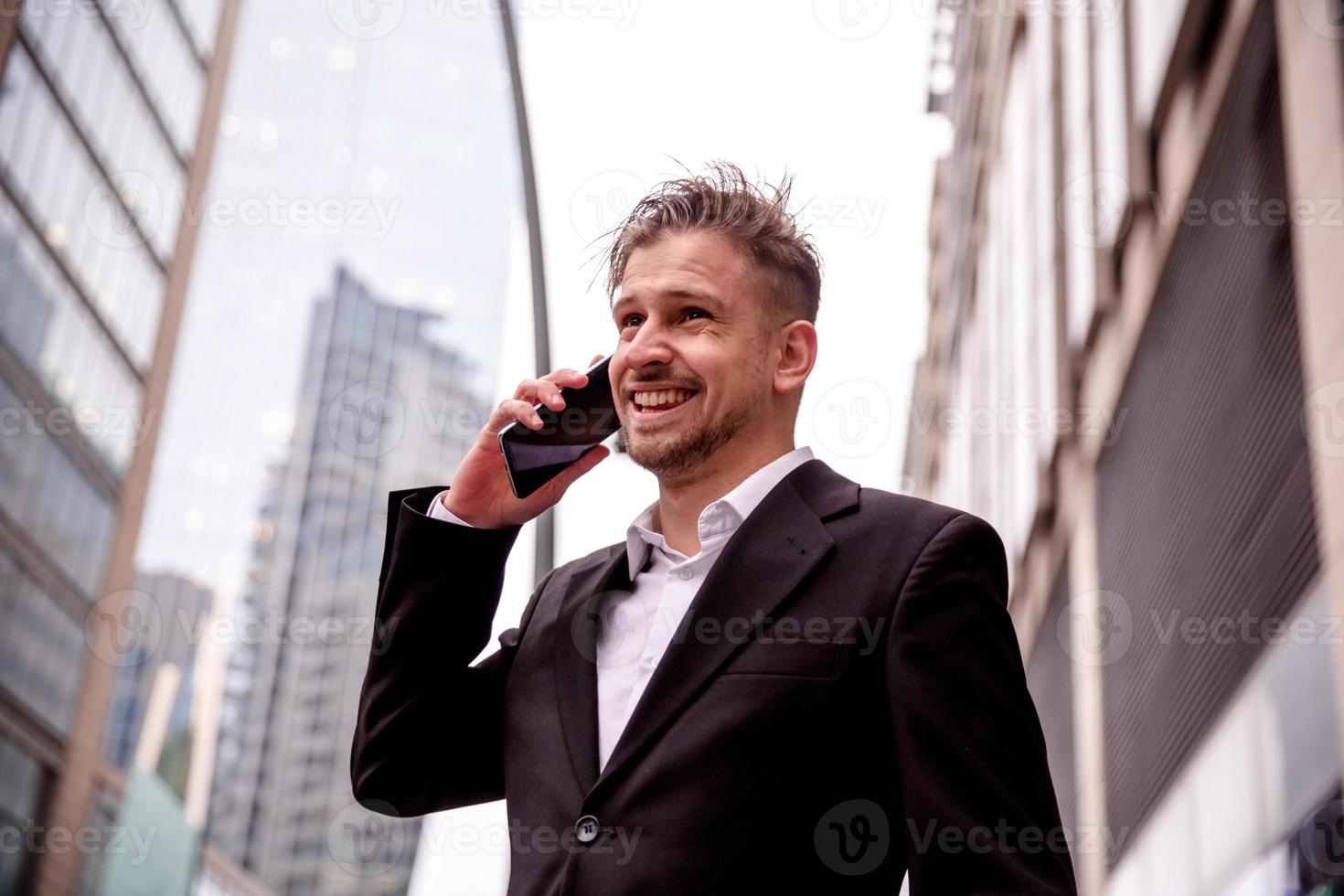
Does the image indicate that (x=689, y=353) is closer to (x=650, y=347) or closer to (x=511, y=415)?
(x=650, y=347)

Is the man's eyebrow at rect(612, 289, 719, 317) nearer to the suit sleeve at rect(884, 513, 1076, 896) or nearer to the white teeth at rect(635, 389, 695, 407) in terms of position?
the white teeth at rect(635, 389, 695, 407)

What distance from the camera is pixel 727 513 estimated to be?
9.12ft

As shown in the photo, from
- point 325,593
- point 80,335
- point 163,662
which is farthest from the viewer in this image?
point 325,593

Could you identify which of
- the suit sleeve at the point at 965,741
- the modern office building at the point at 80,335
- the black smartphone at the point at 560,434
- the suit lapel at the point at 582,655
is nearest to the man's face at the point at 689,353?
the black smartphone at the point at 560,434

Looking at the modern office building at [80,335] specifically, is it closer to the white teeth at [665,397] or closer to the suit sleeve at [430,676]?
the suit sleeve at [430,676]

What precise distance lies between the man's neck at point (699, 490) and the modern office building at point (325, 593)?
75.2 metres

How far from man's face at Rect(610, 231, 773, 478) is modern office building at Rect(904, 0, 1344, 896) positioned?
5.35 meters

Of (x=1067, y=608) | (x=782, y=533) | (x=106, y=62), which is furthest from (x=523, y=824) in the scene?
(x=106, y=62)

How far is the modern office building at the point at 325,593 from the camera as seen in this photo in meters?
80.1

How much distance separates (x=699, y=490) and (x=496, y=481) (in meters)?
0.41

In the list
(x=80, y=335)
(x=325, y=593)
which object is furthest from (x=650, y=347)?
(x=325, y=593)

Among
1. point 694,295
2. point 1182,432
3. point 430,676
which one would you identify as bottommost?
point 430,676

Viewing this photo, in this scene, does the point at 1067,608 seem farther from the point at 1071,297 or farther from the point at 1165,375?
the point at 1165,375

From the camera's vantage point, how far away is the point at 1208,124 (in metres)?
10.9
